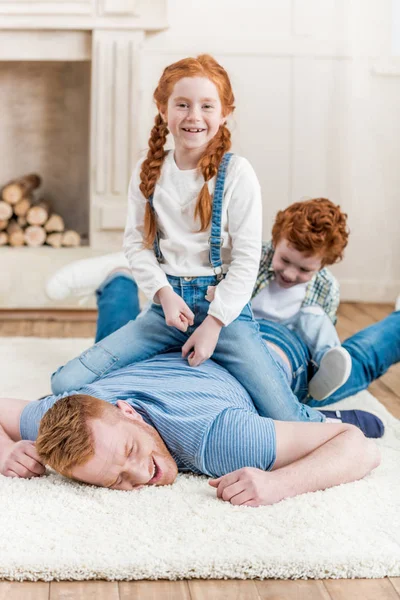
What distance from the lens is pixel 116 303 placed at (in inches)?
94.7

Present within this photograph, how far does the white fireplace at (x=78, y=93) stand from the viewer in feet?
11.1

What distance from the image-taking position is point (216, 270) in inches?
73.5

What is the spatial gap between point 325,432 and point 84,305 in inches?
82.3

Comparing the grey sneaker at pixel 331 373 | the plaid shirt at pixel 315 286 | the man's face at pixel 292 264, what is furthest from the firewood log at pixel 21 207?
the grey sneaker at pixel 331 373

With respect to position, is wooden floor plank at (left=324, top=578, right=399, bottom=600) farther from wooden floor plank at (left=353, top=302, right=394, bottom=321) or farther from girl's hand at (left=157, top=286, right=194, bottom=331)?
wooden floor plank at (left=353, top=302, right=394, bottom=321)

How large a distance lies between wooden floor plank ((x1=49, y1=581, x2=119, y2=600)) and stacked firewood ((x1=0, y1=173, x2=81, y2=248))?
247 centimetres

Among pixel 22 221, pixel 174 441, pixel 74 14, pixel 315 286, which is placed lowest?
pixel 174 441

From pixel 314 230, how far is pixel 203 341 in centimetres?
51

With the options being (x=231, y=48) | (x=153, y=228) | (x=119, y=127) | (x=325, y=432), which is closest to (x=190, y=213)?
(x=153, y=228)

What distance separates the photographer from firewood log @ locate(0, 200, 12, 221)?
11.8ft

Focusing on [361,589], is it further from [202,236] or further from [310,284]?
[310,284]

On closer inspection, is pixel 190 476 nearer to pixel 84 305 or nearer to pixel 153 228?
pixel 153 228

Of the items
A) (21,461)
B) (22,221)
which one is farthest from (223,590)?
(22,221)

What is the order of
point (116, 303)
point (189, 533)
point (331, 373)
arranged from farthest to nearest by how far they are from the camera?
point (116, 303) < point (331, 373) < point (189, 533)
